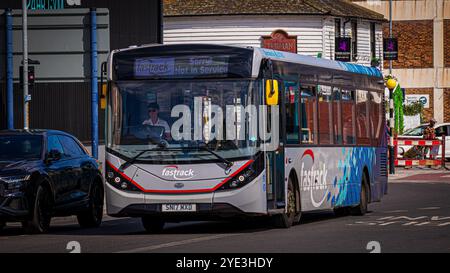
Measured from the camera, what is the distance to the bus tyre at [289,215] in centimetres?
2064

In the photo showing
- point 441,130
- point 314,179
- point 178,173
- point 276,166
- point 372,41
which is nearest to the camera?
point 178,173

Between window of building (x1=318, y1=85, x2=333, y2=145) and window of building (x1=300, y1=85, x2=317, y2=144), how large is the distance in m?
0.28

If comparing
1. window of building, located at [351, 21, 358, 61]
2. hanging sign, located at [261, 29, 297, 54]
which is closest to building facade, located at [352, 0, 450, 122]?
window of building, located at [351, 21, 358, 61]

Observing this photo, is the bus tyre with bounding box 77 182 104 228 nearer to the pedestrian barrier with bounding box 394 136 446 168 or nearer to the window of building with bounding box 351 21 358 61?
the pedestrian barrier with bounding box 394 136 446 168

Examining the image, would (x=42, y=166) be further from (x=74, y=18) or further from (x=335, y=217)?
(x=74, y=18)

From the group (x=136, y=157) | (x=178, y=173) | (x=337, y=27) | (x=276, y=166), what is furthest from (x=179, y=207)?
(x=337, y=27)

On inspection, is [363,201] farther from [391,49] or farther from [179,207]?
[391,49]

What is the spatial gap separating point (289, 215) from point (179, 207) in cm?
222

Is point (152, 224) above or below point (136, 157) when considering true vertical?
below

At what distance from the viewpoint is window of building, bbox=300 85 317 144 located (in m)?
21.8

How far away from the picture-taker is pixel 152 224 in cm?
2086
